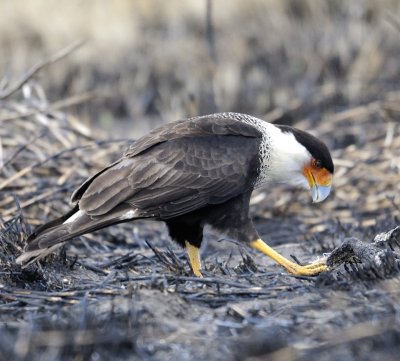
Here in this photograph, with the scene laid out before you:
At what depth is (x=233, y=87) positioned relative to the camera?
1165 centimetres

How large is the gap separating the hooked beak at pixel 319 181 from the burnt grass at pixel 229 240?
1.43 ft

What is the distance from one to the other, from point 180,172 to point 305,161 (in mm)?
939

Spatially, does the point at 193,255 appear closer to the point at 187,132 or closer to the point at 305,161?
the point at 187,132

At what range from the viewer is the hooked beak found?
19.1 feet

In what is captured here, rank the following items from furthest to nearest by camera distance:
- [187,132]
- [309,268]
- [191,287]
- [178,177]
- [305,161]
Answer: [305,161] → [187,132] → [178,177] → [309,268] → [191,287]

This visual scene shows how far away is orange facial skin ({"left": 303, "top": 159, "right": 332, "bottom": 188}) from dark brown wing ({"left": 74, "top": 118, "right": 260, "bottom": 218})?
1.64 feet

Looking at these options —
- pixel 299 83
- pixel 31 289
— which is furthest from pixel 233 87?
pixel 31 289

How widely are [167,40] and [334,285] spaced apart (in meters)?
9.82

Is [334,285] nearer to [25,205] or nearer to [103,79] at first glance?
[25,205]

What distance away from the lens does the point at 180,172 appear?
5316 millimetres

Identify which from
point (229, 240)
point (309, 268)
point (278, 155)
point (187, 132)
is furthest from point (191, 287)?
point (278, 155)

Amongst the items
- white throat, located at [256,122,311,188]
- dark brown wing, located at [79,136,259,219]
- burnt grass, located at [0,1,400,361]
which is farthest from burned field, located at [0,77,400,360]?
white throat, located at [256,122,311,188]

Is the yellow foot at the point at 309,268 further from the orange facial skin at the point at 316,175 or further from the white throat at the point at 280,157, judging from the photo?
the orange facial skin at the point at 316,175

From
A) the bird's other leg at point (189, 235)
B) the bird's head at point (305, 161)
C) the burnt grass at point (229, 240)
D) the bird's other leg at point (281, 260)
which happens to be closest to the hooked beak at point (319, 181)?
the bird's head at point (305, 161)
